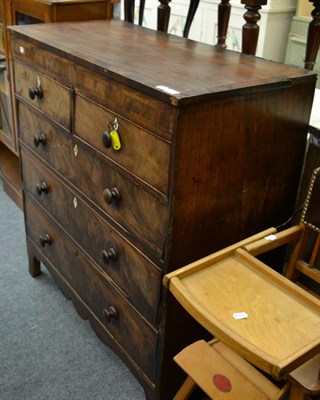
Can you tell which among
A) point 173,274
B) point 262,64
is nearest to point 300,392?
point 173,274

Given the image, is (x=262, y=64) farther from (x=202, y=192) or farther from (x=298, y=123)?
(x=202, y=192)

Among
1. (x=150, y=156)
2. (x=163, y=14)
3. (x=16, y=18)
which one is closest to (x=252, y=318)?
(x=150, y=156)

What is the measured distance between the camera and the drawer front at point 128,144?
107cm

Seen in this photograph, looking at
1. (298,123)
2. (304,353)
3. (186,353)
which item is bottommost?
(186,353)

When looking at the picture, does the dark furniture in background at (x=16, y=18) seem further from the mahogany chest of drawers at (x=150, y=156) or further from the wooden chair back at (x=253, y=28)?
the wooden chair back at (x=253, y=28)

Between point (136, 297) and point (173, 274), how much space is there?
0.33m

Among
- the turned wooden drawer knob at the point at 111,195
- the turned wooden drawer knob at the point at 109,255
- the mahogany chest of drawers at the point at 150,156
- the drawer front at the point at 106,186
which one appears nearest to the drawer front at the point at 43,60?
the mahogany chest of drawers at the point at 150,156

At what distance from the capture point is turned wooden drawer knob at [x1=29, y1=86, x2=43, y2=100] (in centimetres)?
152

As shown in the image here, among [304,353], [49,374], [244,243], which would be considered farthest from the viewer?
[49,374]

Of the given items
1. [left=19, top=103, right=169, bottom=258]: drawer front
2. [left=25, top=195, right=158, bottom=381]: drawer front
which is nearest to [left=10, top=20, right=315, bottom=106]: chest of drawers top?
[left=19, top=103, right=169, bottom=258]: drawer front

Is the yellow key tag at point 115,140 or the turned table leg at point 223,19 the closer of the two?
the yellow key tag at point 115,140

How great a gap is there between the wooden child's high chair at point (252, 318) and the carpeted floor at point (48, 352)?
0.41 metres

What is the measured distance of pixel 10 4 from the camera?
2053mm

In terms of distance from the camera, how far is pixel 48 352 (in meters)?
1.70
